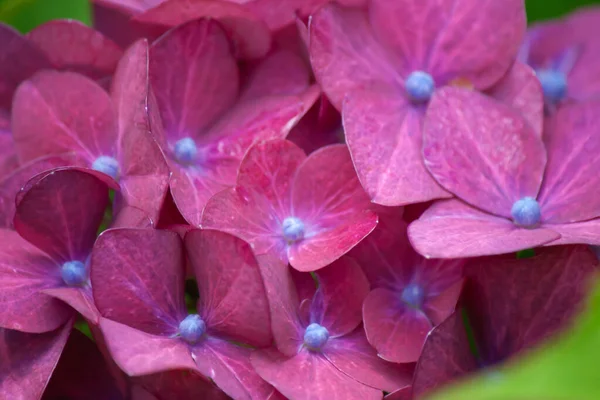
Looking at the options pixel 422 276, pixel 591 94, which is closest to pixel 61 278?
pixel 422 276

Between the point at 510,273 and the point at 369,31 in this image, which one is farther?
the point at 369,31

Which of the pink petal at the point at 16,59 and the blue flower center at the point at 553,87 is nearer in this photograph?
the pink petal at the point at 16,59

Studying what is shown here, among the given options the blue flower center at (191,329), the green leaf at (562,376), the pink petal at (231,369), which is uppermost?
the green leaf at (562,376)

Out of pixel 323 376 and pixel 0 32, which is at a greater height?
pixel 0 32

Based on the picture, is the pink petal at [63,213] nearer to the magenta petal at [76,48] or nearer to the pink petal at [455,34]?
the magenta petal at [76,48]

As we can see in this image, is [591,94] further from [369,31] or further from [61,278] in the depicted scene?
[61,278]

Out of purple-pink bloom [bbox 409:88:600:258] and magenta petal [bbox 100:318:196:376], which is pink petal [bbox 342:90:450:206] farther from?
magenta petal [bbox 100:318:196:376]

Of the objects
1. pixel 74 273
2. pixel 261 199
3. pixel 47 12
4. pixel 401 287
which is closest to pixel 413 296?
pixel 401 287

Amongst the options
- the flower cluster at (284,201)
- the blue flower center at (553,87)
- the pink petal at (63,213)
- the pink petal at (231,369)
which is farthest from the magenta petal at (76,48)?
the blue flower center at (553,87)
